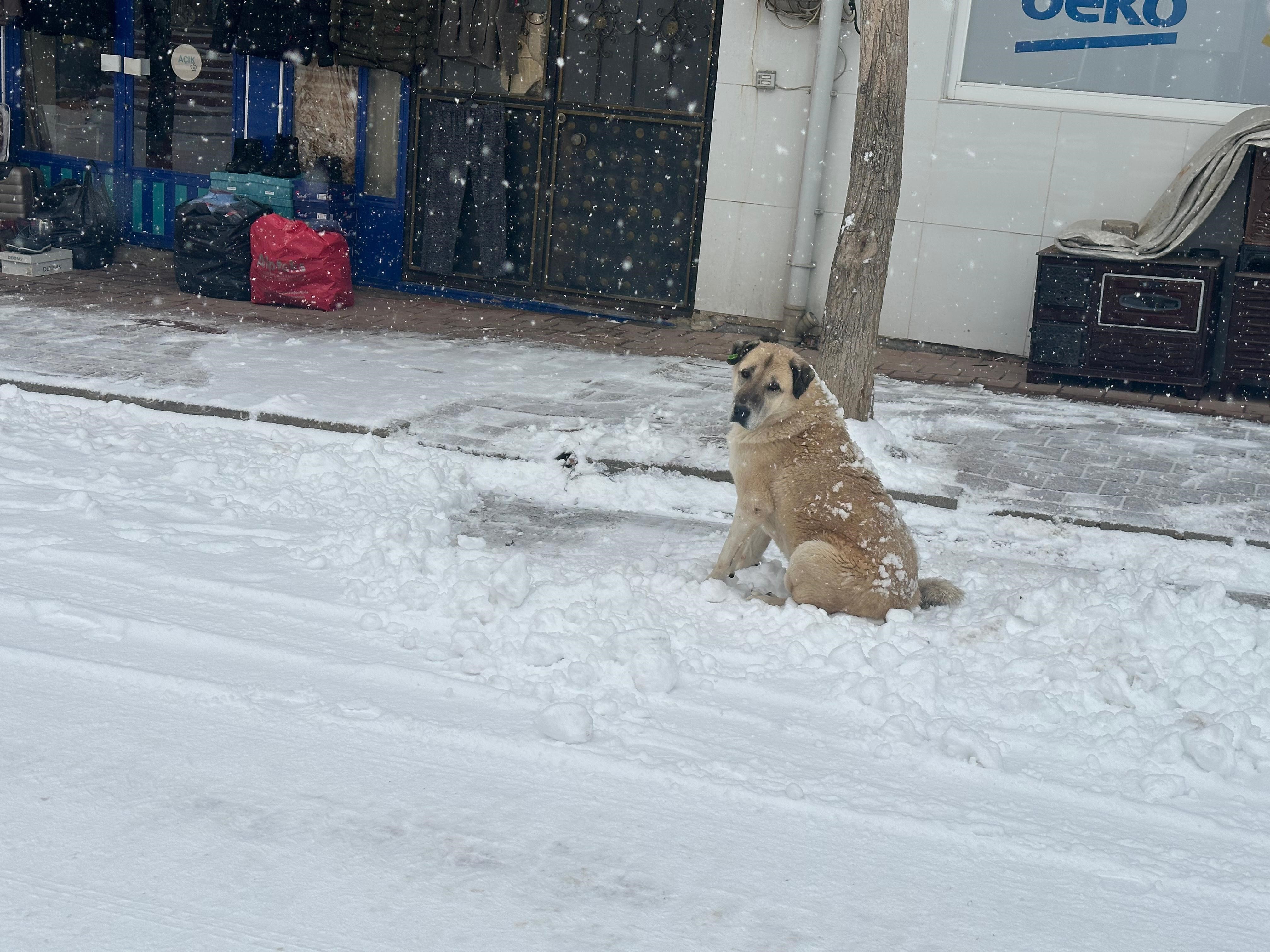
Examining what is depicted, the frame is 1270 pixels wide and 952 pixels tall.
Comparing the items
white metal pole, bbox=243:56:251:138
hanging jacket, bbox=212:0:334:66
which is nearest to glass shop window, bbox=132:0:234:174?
white metal pole, bbox=243:56:251:138

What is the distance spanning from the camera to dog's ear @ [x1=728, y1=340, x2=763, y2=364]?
5504mm

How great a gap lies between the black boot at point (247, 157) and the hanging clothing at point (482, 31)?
2.11 m

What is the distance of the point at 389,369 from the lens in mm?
9422

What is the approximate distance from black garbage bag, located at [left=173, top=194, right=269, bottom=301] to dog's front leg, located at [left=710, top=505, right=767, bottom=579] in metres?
7.50

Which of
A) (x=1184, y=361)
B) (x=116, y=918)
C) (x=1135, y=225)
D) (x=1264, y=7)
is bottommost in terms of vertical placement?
(x=116, y=918)

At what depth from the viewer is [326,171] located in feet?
41.4

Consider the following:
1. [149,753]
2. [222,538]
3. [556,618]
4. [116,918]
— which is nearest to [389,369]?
[222,538]

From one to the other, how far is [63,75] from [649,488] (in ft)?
33.2

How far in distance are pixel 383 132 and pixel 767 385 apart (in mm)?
8482

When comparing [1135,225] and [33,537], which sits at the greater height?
[1135,225]

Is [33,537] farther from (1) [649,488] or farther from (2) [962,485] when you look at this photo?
(2) [962,485]

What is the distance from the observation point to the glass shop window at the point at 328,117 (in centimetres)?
1270

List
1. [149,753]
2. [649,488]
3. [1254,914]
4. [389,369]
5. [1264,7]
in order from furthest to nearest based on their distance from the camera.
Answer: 1. [1264,7]
2. [389,369]
3. [649,488]
4. [149,753]
5. [1254,914]

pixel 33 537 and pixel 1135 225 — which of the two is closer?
pixel 33 537
